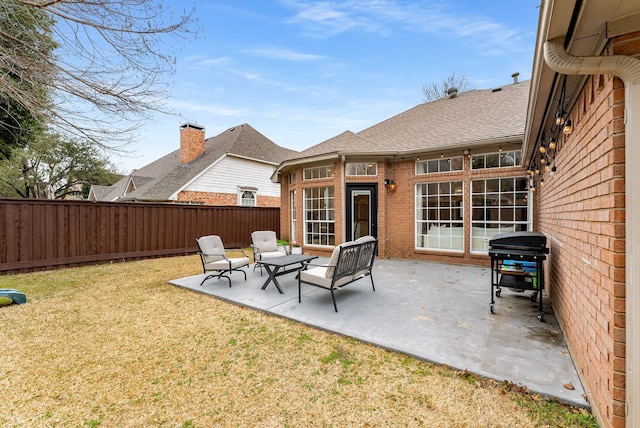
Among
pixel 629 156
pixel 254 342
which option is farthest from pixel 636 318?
pixel 254 342

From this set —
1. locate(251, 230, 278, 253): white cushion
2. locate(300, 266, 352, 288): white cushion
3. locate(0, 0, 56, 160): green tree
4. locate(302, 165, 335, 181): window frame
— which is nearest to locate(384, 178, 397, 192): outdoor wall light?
locate(302, 165, 335, 181): window frame

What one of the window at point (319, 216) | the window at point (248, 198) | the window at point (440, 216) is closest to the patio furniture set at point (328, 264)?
the window at point (319, 216)

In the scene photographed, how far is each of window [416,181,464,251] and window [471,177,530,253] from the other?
372 mm

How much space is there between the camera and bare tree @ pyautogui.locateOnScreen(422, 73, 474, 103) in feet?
61.4

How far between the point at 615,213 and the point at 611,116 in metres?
0.64

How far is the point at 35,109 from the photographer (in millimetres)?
3826

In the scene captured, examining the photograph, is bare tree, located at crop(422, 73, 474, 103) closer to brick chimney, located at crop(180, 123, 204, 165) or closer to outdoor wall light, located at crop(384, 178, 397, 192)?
outdoor wall light, located at crop(384, 178, 397, 192)

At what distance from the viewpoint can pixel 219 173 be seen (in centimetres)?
1647

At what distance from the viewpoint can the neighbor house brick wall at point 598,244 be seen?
1759 mm

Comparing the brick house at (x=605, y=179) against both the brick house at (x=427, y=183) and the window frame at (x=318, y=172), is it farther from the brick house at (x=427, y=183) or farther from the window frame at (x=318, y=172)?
the window frame at (x=318, y=172)

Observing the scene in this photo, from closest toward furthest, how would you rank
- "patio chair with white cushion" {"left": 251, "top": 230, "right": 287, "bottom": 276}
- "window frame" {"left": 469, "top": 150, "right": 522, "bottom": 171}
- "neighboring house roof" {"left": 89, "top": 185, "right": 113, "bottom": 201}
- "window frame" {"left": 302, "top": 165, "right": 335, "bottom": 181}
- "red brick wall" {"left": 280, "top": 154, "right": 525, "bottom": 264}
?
"window frame" {"left": 469, "top": 150, "right": 522, "bottom": 171}, "patio chair with white cushion" {"left": 251, "top": 230, "right": 287, "bottom": 276}, "red brick wall" {"left": 280, "top": 154, "right": 525, "bottom": 264}, "window frame" {"left": 302, "top": 165, "right": 335, "bottom": 181}, "neighboring house roof" {"left": 89, "top": 185, "right": 113, "bottom": 201}

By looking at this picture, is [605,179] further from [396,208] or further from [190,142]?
[190,142]

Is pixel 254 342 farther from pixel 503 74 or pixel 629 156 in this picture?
pixel 503 74

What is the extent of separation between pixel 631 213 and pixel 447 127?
809 centimetres
